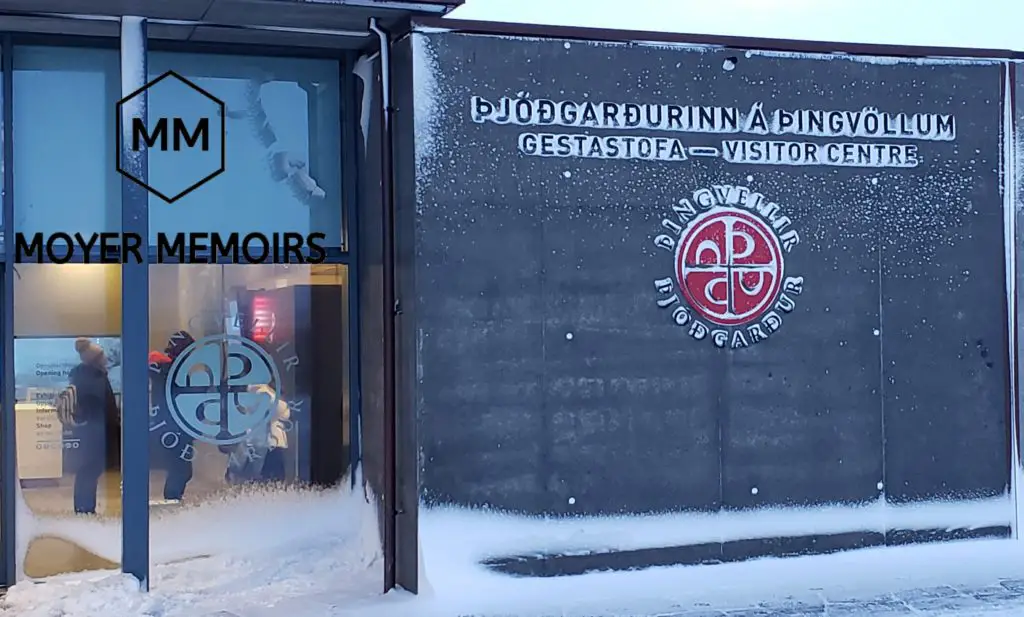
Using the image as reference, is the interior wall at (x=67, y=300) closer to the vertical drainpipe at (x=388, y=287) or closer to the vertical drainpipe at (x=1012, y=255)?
the vertical drainpipe at (x=388, y=287)

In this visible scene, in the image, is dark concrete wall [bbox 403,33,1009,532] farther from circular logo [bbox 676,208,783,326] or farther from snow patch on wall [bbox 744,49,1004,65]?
circular logo [bbox 676,208,783,326]

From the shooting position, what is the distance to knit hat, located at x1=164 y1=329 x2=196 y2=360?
7.53 meters

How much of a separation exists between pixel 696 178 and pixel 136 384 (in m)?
3.51

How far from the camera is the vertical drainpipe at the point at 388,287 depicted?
712cm

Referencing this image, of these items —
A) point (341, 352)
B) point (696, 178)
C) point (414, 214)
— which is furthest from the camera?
point (341, 352)

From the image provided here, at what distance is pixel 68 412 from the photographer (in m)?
7.40

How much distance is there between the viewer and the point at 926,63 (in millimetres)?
7711

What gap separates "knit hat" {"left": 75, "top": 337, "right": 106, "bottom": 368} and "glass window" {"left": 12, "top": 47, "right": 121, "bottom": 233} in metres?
0.68

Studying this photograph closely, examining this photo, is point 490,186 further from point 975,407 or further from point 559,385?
point 975,407

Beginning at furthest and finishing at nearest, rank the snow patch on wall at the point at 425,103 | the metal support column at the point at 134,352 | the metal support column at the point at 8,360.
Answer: the metal support column at the point at 8,360, the metal support column at the point at 134,352, the snow patch on wall at the point at 425,103

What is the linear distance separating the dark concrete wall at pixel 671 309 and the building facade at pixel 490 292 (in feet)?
0.06

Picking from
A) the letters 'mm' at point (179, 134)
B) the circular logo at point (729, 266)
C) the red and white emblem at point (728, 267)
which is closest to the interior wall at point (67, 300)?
the letters 'mm' at point (179, 134)

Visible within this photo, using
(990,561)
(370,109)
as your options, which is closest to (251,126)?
(370,109)

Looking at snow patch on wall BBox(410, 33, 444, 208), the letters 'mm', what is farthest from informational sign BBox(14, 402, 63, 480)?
snow patch on wall BBox(410, 33, 444, 208)
